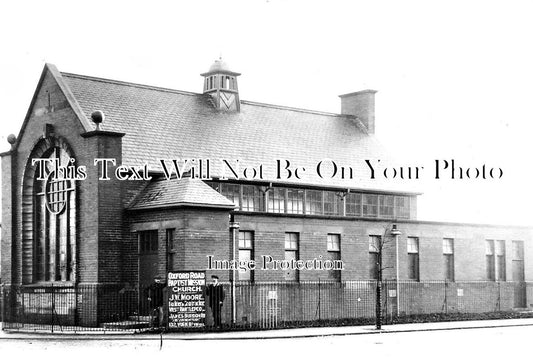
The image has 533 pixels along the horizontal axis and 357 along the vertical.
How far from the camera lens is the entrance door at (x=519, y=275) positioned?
48838 mm

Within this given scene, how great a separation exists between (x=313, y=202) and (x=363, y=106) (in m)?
10.7

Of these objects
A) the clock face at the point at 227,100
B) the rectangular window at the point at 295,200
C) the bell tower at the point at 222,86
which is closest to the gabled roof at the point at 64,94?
the bell tower at the point at 222,86

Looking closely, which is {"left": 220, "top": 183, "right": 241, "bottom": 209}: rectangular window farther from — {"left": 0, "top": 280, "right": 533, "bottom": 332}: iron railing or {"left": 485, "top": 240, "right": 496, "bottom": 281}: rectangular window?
{"left": 485, "top": 240, "right": 496, "bottom": 281}: rectangular window

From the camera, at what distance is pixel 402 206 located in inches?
1939

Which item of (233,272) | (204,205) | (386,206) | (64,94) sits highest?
(64,94)

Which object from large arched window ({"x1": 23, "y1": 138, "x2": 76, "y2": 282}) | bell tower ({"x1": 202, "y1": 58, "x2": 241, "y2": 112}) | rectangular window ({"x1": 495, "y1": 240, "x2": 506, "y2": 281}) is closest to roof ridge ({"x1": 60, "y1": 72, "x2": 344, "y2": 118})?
bell tower ({"x1": 202, "y1": 58, "x2": 241, "y2": 112})

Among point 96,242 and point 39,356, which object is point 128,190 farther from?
point 39,356

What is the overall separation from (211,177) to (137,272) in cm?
541

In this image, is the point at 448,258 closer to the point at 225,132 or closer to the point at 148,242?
the point at 225,132

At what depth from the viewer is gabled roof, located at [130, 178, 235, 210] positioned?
35.4 m

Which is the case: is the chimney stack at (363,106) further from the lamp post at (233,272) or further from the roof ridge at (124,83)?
the lamp post at (233,272)

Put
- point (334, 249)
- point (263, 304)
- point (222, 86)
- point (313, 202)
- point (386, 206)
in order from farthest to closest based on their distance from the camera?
point (386, 206) < point (222, 86) < point (313, 202) < point (334, 249) < point (263, 304)

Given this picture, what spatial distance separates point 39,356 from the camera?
2398cm

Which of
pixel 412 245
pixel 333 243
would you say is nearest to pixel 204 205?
pixel 333 243
